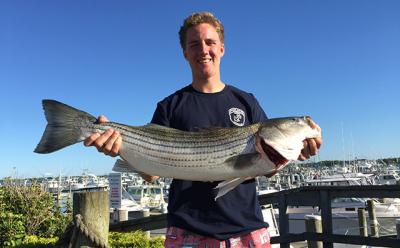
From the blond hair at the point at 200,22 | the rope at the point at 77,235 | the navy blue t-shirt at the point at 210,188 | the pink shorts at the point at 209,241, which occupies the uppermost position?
the blond hair at the point at 200,22

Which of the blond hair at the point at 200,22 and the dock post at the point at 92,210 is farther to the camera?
the dock post at the point at 92,210

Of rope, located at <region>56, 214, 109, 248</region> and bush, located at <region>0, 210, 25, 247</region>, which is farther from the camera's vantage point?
bush, located at <region>0, 210, 25, 247</region>

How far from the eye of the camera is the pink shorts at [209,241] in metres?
3.17

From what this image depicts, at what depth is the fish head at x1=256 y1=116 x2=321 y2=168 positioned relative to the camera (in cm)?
327

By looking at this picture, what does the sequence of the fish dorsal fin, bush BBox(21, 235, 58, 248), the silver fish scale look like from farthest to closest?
bush BBox(21, 235, 58, 248) < the fish dorsal fin < the silver fish scale

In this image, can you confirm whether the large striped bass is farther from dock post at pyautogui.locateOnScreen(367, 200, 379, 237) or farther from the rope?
dock post at pyautogui.locateOnScreen(367, 200, 379, 237)

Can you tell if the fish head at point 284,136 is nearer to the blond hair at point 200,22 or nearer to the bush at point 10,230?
the blond hair at point 200,22

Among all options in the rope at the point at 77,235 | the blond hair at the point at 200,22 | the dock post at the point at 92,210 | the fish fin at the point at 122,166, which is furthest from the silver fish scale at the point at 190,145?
the dock post at the point at 92,210

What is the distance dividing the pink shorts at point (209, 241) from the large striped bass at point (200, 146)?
14.6 inches

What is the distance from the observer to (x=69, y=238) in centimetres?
565

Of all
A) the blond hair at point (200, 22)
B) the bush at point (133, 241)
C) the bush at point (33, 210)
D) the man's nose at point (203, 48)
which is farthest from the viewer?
the bush at point (33, 210)

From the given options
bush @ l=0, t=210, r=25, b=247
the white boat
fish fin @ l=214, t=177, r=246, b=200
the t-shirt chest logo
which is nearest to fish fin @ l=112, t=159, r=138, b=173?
fish fin @ l=214, t=177, r=246, b=200

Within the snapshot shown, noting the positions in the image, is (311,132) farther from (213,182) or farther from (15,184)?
(15,184)

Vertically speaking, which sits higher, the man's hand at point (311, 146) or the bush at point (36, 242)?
the man's hand at point (311, 146)
